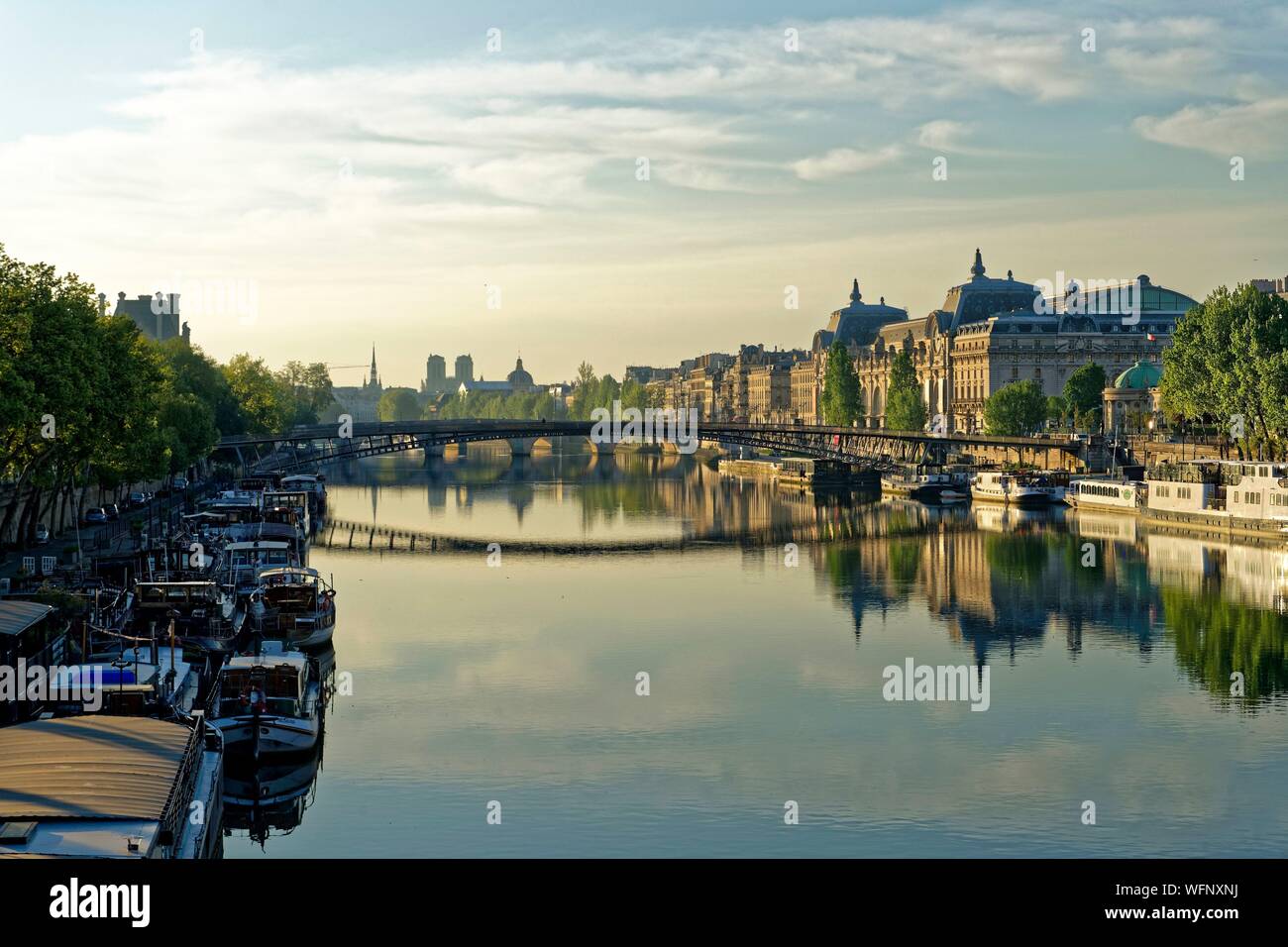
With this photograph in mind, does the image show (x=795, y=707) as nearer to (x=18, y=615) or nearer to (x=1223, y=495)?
(x=18, y=615)

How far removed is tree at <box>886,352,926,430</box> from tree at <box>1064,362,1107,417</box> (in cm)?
1724

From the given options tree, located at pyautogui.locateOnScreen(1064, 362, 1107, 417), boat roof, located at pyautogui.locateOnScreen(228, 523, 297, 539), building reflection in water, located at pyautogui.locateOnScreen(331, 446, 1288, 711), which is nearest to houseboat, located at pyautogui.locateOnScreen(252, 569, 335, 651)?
boat roof, located at pyautogui.locateOnScreen(228, 523, 297, 539)

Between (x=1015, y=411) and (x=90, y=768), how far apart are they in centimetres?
13711

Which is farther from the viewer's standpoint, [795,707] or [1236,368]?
[1236,368]

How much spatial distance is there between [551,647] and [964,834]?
24.2 metres

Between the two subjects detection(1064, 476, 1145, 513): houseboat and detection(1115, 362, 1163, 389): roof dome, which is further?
detection(1115, 362, 1163, 389): roof dome

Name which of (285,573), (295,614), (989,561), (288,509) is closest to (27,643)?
(295,614)

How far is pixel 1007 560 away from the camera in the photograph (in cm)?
7788

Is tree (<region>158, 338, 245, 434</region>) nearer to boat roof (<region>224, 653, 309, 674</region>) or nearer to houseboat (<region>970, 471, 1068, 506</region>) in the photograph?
houseboat (<region>970, 471, 1068, 506</region>)

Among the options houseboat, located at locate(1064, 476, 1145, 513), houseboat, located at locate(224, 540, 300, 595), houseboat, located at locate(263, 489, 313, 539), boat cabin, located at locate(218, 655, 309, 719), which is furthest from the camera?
houseboat, located at locate(1064, 476, 1145, 513)

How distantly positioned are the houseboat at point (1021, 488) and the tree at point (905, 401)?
1756 inches

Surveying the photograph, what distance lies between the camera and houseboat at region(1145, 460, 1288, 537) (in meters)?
85.9

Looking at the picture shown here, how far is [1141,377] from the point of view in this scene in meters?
142

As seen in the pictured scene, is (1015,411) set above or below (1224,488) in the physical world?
above
